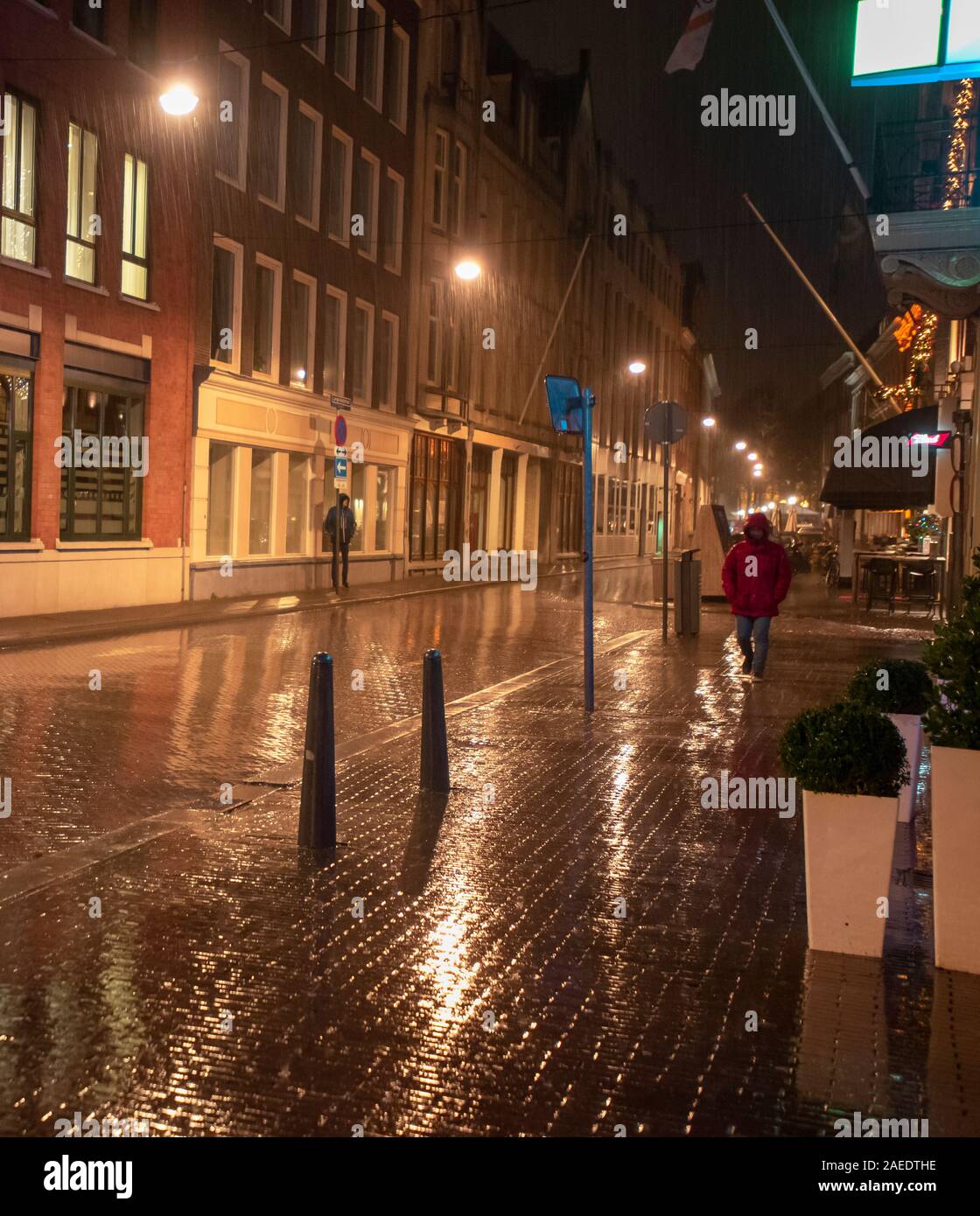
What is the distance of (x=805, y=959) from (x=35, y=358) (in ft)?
60.0

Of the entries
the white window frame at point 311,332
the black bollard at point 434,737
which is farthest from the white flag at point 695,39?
the white window frame at point 311,332

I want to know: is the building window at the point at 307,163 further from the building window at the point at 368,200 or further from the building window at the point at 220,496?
the building window at the point at 220,496

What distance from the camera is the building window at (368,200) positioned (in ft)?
111

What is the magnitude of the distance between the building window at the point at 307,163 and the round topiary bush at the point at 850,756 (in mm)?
26811

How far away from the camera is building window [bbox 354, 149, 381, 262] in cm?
3391

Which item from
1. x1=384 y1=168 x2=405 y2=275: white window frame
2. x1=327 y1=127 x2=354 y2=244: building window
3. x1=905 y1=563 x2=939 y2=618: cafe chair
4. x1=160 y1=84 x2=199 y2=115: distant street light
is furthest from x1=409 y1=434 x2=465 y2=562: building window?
x1=160 y1=84 x2=199 y2=115: distant street light

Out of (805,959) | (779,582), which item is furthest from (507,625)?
(805,959)

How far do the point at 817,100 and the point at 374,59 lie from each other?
19.0m

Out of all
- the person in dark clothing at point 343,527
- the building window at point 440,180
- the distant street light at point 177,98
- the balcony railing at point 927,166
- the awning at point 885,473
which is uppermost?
the building window at point 440,180

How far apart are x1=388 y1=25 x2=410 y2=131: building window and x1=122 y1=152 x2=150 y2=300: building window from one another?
44.0ft

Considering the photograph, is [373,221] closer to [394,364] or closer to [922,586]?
[394,364]

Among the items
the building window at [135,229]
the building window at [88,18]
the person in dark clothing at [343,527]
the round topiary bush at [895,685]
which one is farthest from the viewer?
the person in dark clothing at [343,527]

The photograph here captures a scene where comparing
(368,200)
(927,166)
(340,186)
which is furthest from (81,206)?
(927,166)
